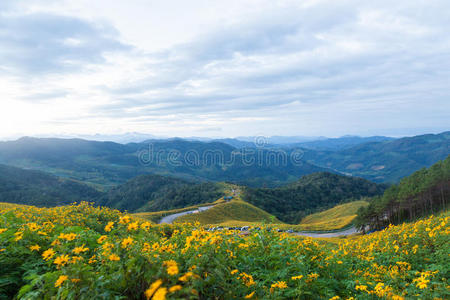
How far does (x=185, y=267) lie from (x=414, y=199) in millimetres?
58945

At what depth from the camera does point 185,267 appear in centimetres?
328

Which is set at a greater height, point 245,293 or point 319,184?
point 245,293

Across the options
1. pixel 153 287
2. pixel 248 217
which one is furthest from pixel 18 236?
pixel 248 217

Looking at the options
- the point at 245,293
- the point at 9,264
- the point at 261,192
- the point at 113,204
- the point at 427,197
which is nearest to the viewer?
the point at 245,293

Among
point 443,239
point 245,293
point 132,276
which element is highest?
point 132,276

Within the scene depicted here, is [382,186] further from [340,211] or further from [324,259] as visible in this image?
[324,259]

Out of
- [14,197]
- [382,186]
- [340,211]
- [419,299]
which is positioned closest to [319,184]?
[382,186]

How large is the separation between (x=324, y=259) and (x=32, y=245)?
7093mm

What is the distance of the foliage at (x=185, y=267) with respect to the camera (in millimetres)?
2934

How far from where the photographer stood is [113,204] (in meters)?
200

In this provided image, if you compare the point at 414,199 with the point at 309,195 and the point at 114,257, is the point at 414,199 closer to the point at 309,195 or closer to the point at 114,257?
the point at 114,257

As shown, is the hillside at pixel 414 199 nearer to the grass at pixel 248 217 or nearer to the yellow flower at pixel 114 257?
the grass at pixel 248 217

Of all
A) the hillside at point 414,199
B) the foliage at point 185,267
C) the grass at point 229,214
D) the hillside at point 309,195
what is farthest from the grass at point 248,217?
the foliage at point 185,267

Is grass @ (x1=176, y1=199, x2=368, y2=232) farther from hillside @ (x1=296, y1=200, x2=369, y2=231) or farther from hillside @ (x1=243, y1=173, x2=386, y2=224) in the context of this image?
hillside @ (x1=243, y1=173, x2=386, y2=224)
